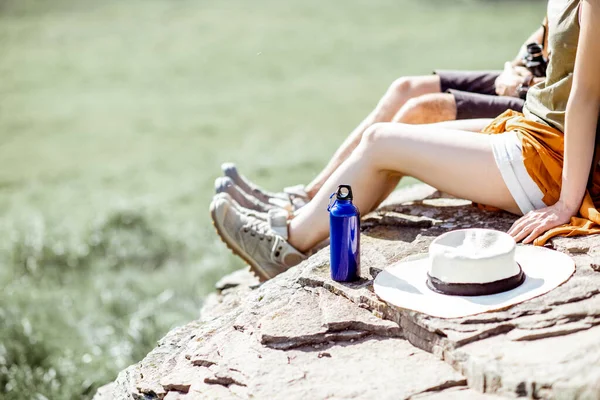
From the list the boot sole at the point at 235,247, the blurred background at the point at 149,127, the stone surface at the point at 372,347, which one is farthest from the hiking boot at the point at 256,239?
the blurred background at the point at 149,127

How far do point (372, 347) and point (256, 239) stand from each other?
1.18 meters

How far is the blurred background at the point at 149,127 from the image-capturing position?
5805 mm

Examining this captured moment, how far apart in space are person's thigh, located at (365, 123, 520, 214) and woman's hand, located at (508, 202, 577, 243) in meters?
0.20

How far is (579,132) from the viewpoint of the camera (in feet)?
9.87

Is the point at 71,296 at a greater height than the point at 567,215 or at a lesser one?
→ lesser

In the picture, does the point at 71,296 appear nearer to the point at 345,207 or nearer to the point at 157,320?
the point at 157,320

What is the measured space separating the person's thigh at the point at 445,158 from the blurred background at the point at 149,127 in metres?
2.44

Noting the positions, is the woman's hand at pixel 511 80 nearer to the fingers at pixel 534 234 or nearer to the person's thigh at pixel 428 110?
the person's thigh at pixel 428 110

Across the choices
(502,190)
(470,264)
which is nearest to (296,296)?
(470,264)

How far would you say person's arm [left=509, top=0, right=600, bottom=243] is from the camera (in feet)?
9.39

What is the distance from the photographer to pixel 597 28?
283cm

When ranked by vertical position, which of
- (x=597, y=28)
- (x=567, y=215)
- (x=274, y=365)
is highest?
(x=597, y=28)

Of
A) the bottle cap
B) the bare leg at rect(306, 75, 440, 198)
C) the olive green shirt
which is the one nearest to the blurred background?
the bare leg at rect(306, 75, 440, 198)

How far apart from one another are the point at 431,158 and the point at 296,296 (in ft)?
2.78
